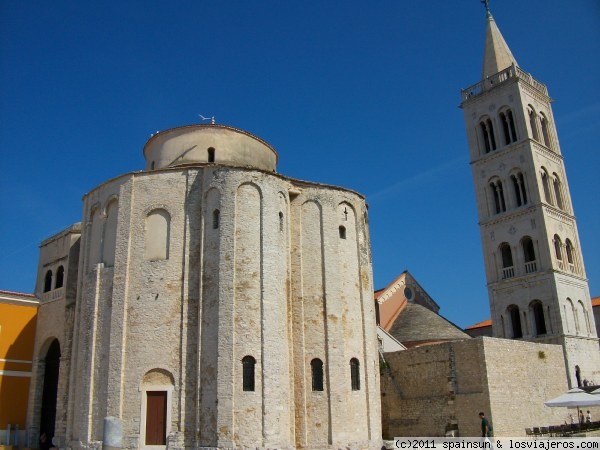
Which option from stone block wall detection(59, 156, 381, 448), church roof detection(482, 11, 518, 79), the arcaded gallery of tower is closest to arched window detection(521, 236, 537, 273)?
church roof detection(482, 11, 518, 79)

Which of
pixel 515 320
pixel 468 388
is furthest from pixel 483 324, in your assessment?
pixel 468 388

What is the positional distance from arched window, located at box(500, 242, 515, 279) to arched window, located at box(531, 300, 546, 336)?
238cm

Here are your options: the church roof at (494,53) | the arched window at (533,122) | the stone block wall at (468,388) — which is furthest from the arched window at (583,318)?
the church roof at (494,53)

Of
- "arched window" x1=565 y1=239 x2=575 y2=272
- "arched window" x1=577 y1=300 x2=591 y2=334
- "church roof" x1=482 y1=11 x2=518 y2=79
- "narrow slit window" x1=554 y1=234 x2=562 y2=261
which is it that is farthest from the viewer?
"church roof" x1=482 y1=11 x2=518 y2=79

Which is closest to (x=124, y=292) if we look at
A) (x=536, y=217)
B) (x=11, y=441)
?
(x=11, y=441)

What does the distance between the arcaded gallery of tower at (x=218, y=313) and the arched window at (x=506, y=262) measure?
16.8 metres

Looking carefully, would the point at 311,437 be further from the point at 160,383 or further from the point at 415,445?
the point at 160,383

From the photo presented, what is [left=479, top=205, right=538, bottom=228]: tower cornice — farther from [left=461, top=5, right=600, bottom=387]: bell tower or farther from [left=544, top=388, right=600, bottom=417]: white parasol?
[left=544, top=388, right=600, bottom=417]: white parasol

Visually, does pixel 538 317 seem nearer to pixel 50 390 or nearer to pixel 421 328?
pixel 421 328

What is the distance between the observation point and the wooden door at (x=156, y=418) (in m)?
19.9

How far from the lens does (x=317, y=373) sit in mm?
21984

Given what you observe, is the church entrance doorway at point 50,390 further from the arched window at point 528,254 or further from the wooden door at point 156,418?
the arched window at point 528,254

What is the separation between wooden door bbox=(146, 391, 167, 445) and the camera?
784 inches

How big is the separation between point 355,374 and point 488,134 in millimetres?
24862
